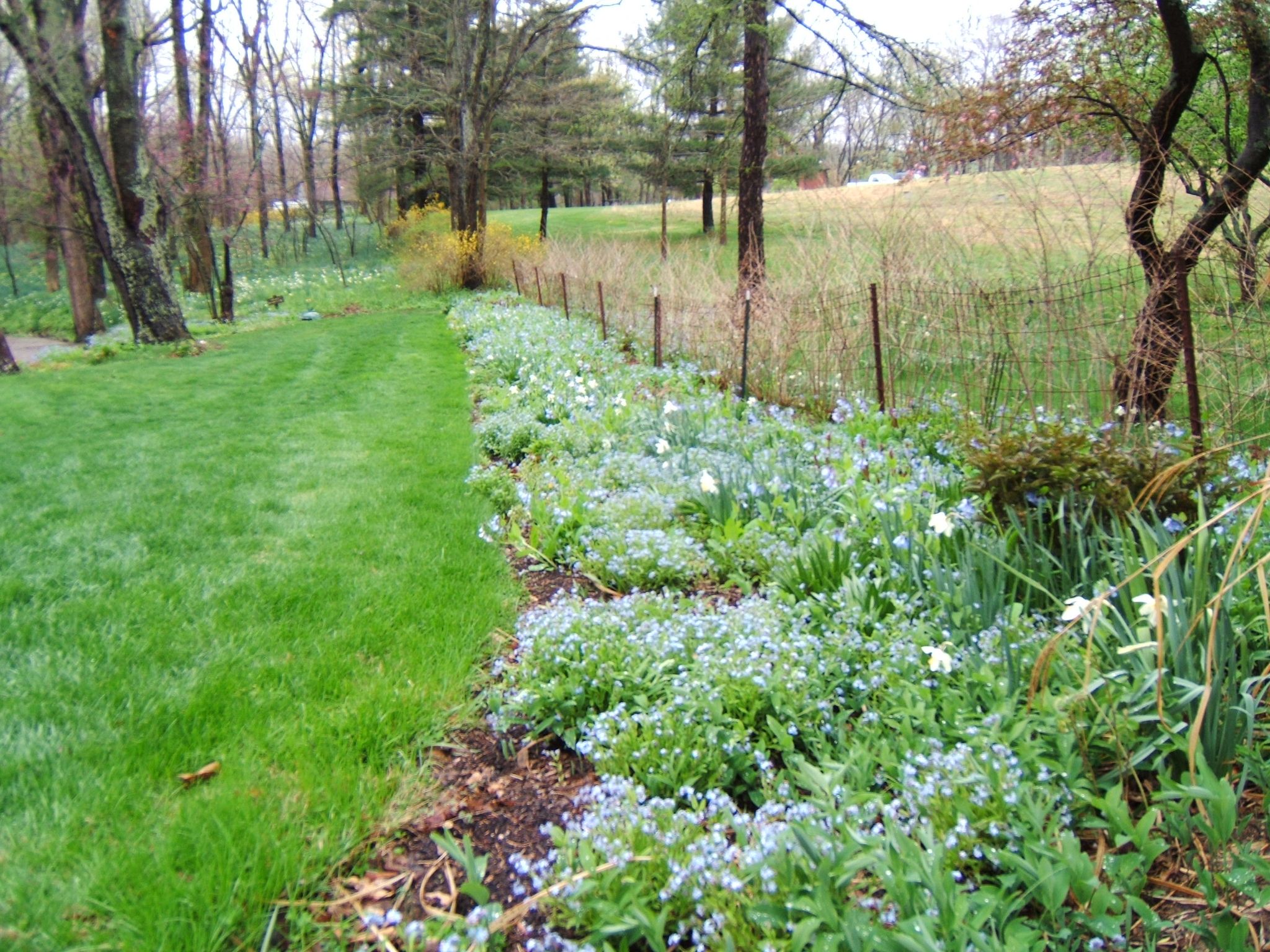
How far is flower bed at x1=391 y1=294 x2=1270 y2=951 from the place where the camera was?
1.69 metres

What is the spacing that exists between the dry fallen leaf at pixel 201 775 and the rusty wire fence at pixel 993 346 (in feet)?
13.8

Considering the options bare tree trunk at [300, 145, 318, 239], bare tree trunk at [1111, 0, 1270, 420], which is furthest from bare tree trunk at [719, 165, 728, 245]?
bare tree trunk at [1111, 0, 1270, 420]

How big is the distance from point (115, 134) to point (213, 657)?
12675 mm

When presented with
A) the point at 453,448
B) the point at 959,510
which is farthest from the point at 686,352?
the point at 959,510

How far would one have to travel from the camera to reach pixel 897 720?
2354 mm

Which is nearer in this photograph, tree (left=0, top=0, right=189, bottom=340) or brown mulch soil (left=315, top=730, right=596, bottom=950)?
brown mulch soil (left=315, top=730, right=596, bottom=950)

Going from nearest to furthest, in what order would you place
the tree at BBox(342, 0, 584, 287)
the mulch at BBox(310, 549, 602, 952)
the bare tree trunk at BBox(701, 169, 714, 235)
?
the mulch at BBox(310, 549, 602, 952) → the tree at BBox(342, 0, 584, 287) → the bare tree trunk at BBox(701, 169, 714, 235)

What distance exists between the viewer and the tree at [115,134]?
12.2 m

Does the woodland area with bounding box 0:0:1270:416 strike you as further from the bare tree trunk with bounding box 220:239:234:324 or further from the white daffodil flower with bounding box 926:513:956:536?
the white daffodil flower with bounding box 926:513:956:536

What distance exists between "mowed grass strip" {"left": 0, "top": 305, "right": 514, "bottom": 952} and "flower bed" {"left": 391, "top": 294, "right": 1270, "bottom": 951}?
1.43 ft

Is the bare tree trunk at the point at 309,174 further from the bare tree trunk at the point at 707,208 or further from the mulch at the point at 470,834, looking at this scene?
the mulch at the point at 470,834

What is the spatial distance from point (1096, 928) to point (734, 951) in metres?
0.70

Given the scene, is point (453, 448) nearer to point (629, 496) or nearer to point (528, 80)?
point (629, 496)

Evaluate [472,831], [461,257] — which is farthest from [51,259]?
[472,831]
